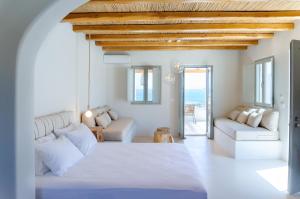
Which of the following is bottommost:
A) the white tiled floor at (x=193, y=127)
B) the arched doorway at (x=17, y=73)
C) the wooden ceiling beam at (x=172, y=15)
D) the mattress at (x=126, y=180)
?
the white tiled floor at (x=193, y=127)

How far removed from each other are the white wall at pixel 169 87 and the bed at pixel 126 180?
4736mm

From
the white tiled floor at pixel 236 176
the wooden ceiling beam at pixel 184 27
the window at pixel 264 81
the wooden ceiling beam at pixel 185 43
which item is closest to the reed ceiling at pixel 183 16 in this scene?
the wooden ceiling beam at pixel 184 27

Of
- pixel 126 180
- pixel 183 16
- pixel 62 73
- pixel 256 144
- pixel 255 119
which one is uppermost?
pixel 183 16

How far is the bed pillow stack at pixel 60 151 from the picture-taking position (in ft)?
8.62

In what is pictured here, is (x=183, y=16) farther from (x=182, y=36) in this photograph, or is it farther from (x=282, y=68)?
(x=282, y=68)

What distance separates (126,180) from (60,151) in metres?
0.80

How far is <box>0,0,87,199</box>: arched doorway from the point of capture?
1.66 metres

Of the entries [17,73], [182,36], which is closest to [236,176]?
[182,36]

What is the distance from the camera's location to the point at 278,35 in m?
5.51

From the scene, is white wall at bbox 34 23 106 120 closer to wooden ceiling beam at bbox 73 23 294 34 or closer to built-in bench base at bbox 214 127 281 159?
wooden ceiling beam at bbox 73 23 294 34

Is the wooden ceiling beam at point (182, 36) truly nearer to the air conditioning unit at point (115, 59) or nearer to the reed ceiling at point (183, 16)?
the reed ceiling at point (183, 16)

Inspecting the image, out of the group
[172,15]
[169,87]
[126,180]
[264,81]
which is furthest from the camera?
[169,87]

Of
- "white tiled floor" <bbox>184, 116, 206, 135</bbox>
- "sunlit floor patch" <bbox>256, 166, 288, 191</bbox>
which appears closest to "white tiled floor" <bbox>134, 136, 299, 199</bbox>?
"sunlit floor patch" <bbox>256, 166, 288, 191</bbox>

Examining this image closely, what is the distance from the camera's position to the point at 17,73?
1702mm
